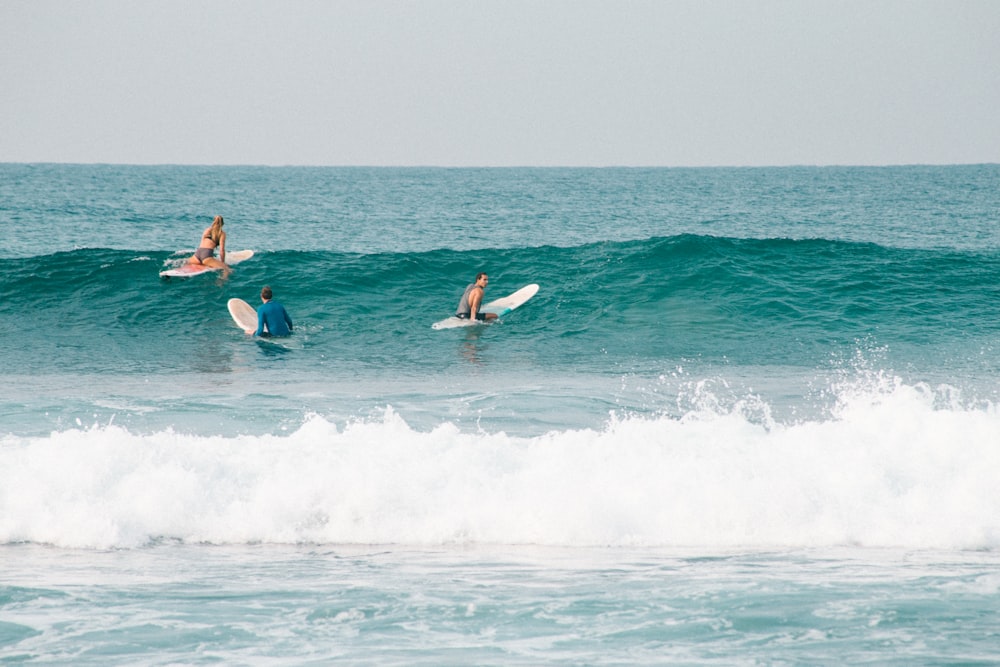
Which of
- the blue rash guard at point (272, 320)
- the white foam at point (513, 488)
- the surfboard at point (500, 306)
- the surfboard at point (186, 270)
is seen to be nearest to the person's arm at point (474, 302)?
the surfboard at point (500, 306)

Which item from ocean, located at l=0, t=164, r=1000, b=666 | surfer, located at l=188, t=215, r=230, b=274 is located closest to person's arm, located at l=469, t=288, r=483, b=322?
ocean, located at l=0, t=164, r=1000, b=666

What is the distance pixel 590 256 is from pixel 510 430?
482 inches

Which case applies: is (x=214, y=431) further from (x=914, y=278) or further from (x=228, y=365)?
(x=914, y=278)

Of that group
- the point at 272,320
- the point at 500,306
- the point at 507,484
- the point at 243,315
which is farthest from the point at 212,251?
the point at 507,484

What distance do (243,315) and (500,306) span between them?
4494mm

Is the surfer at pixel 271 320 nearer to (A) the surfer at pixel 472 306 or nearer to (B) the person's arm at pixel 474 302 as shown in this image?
(A) the surfer at pixel 472 306

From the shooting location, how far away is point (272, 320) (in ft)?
48.3

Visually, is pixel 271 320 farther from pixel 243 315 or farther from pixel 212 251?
pixel 212 251

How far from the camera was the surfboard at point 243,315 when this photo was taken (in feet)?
→ 51.4

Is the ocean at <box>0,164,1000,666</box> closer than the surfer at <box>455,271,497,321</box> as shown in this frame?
Yes

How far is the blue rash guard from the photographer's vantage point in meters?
14.7

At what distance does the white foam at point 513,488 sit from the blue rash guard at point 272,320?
6.34m

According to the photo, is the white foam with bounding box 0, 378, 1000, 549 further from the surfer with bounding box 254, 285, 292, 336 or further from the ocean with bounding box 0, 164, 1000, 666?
the surfer with bounding box 254, 285, 292, 336

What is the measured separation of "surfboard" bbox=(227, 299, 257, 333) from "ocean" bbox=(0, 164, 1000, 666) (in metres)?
0.26
